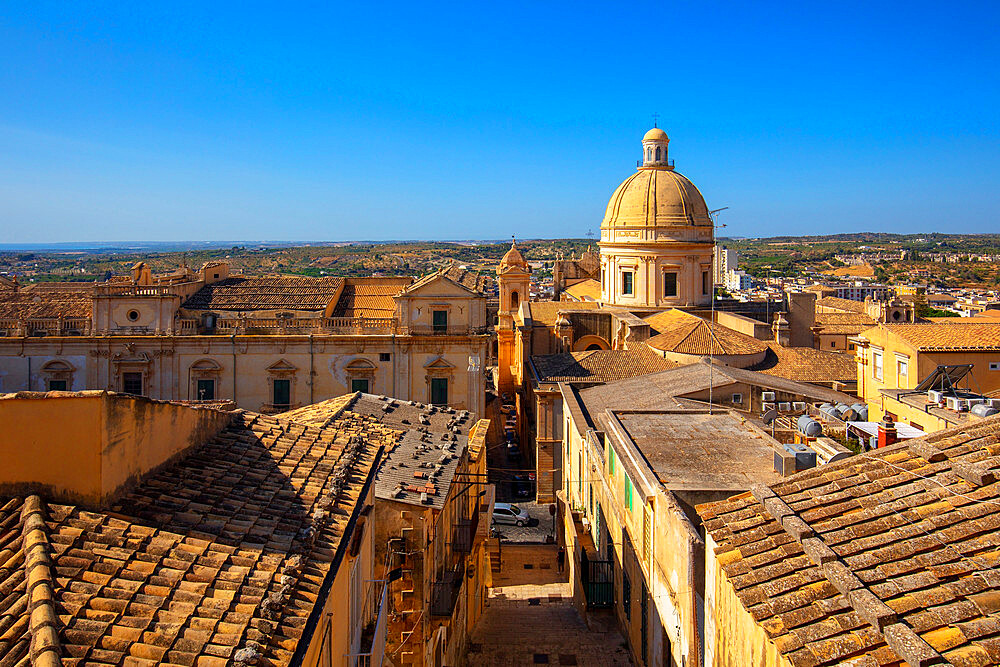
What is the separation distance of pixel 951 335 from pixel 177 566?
2010cm

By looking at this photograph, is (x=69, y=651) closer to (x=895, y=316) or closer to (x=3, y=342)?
(x=3, y=342)

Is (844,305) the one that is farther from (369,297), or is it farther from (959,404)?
(959,404)

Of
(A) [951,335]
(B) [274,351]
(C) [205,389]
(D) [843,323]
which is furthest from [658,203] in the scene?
(C) [205,389]

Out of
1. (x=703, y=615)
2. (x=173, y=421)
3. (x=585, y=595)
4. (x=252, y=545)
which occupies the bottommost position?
(x=585, y=595)

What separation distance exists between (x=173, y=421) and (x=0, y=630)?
3317 millimetres

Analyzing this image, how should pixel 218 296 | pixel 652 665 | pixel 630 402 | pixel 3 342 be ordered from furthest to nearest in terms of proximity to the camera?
pixel 218 296 < pixel 3 342 < pixel 630 402 < pixel 652 665

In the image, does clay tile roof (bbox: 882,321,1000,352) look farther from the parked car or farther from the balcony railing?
the balcony railing

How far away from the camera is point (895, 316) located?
46.0 meters

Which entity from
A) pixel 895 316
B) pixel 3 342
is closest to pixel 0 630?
pixel 3 342

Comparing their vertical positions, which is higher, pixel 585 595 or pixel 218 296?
pixel 218 296

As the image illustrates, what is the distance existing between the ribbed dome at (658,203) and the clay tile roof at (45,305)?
25.0 meters

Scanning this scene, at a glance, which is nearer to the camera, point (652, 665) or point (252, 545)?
point (252, 545)

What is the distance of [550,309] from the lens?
44.4m

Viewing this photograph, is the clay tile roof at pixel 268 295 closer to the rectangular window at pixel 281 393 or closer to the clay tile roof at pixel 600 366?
the rectangular window at pixel 281 393
